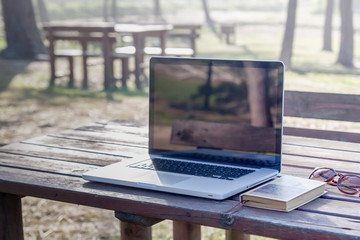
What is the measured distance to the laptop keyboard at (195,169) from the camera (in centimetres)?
190

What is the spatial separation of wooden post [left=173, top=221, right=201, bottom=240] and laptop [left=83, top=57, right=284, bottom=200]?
53 centimetres

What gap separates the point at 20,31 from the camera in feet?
48.3

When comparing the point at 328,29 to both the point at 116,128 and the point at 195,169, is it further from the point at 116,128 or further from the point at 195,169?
the point at 195,169

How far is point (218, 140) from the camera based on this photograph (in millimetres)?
2105

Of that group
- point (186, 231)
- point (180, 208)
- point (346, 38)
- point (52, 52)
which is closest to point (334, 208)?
point (180, 208)

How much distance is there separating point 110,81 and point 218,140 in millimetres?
8462

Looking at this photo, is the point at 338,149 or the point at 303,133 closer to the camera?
the point at 338,149

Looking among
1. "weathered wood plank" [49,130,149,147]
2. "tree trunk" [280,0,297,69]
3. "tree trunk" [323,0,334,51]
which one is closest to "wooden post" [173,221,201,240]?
"weathered wood plank" [49,130,149,147]

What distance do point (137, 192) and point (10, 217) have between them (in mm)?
850

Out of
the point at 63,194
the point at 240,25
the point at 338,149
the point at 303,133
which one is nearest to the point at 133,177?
the point at 63,194

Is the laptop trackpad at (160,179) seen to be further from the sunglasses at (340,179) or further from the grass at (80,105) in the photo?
the grass at (80,105)

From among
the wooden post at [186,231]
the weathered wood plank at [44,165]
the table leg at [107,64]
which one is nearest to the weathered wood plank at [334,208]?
the weathered wood plank at [44,165]

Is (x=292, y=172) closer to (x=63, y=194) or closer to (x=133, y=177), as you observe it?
(x=133, y=177)

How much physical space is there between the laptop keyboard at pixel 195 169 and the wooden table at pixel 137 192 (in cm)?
16
